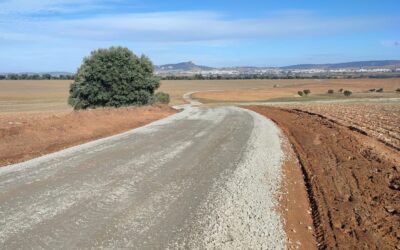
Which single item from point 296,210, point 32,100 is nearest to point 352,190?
point 296,210

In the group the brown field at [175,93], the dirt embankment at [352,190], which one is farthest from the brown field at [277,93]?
the dirt embankment at [352,190]

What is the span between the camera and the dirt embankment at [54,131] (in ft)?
51.1

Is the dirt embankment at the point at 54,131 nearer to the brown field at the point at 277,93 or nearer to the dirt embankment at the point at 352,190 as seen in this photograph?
the dirt embankment at the point at 352,190

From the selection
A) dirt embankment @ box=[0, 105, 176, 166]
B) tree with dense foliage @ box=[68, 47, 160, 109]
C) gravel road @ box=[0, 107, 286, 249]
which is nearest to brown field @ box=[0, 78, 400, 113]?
tree with dense foliage @ box=[68, 47, 160, 109]

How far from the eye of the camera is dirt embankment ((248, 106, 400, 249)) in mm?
7723

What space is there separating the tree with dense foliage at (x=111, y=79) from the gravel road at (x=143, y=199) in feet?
71.1

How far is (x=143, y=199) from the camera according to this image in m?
9.42

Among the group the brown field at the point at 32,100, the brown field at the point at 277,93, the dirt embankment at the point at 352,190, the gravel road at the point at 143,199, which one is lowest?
the brown field at the point at 277,93

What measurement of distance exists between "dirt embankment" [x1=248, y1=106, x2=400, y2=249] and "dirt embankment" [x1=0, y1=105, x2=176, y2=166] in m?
8.29

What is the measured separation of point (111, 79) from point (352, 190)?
2906 cm

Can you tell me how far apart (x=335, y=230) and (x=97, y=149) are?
31.6ft

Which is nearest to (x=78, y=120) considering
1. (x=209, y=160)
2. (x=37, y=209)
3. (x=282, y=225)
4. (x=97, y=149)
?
(x=97, y=149)

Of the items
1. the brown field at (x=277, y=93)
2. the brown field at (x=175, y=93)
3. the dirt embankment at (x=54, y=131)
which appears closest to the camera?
the dirt embankment at (x=54, y=131)

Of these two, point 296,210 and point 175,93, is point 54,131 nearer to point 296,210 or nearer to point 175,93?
point 296,210
